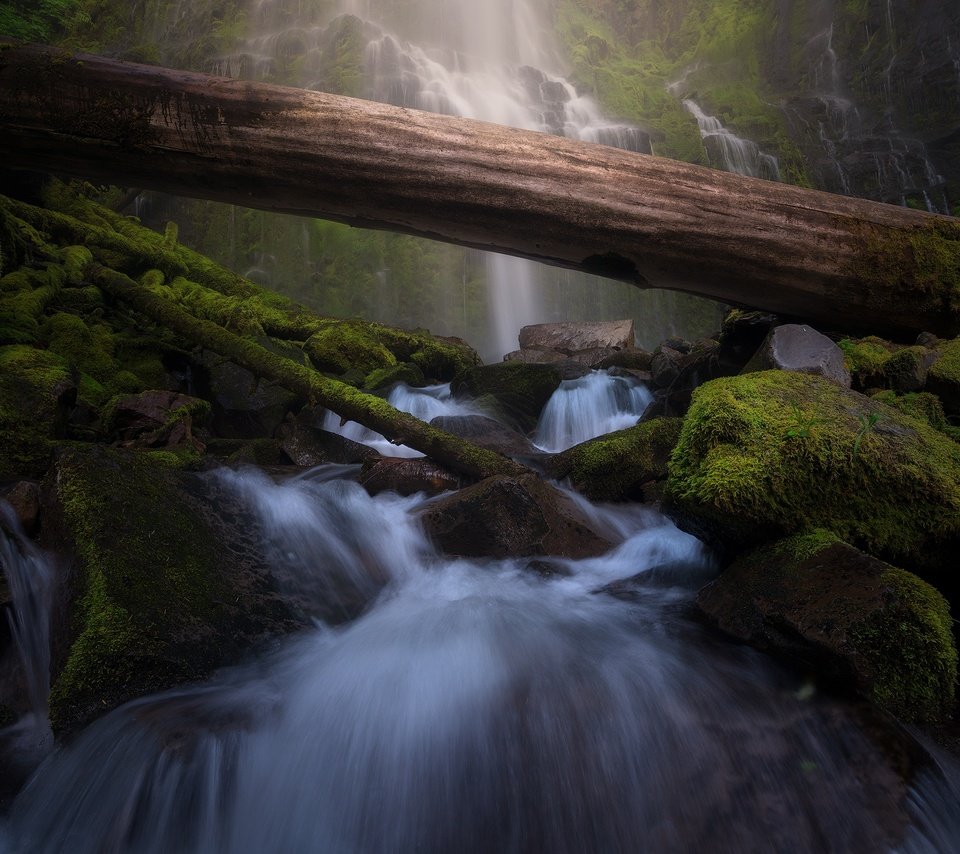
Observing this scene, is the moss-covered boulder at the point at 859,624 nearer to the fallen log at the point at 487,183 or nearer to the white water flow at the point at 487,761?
the white water flow at the point at 487,761

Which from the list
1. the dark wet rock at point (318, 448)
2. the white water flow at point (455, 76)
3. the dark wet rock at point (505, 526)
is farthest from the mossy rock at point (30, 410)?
the white water flow at point (455, 76)

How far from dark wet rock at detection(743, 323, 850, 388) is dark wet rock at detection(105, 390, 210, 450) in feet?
13.6

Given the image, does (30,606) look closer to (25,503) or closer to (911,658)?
(25,503)

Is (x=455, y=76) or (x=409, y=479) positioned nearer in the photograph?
(x=409, y=479)

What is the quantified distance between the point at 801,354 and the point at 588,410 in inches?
137

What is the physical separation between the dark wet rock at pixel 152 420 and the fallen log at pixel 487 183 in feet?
5.17

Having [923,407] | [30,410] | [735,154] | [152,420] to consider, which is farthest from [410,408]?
[735,154]

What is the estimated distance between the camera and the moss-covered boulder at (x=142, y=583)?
7.40 feet

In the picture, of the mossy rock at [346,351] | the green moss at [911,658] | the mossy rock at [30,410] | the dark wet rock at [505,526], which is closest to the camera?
the green moss at [911,658]

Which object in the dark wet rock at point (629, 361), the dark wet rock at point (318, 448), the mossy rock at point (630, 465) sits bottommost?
the mossy rock at point (630, 465)

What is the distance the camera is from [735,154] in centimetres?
1677

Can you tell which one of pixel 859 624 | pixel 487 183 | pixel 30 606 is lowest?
pixel 859 624

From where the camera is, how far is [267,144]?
403 cm

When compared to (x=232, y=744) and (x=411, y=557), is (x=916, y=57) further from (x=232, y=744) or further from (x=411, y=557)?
(x=232, y=744)
